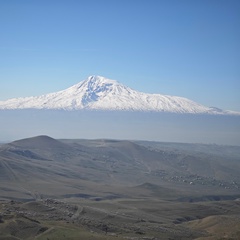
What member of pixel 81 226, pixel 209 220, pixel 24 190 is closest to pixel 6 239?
pixel 81 226

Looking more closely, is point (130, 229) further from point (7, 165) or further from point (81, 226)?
point (7, 165)

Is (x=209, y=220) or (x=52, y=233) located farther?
(x=209, y=220)

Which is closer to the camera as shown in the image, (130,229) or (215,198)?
(130,229)

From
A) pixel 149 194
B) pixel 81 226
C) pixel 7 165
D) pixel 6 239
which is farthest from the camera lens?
pixel 7 165

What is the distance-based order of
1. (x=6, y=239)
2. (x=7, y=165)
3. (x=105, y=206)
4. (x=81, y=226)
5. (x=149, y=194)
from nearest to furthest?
(x=6, y=239), (x=81, y=226), (x=105, y=206), (x=149, y=194), (x=7, y=165)

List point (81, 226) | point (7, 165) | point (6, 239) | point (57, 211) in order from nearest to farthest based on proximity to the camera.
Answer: point (6, 239)
point (81, 226)
point (57, 211)
point (7, 165)

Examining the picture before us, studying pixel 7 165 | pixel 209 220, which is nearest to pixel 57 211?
pixel 209 220

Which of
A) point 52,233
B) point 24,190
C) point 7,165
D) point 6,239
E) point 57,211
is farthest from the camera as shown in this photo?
point 7,165

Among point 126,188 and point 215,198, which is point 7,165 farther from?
point 215,198
